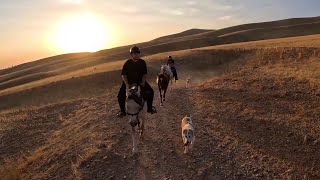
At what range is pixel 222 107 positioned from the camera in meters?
25.3

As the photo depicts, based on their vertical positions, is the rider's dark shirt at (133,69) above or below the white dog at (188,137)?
above

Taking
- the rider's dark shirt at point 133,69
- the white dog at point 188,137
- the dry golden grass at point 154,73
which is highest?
the rider's dark shirt at point 133,69

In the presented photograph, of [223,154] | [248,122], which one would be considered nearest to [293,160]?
[223,154]

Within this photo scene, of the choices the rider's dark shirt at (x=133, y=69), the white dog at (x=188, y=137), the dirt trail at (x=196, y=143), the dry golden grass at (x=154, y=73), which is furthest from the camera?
the dry golden grass at (x=154, y=73)

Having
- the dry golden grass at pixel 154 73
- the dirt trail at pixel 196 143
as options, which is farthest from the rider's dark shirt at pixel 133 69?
the dry golden grass at pixel 154 73

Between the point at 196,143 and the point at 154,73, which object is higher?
the point at 196,143

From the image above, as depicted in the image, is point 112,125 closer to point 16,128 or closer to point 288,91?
point 16,128

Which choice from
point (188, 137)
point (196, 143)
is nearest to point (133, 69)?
point (188, 137)

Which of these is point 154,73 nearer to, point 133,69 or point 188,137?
point 133,69

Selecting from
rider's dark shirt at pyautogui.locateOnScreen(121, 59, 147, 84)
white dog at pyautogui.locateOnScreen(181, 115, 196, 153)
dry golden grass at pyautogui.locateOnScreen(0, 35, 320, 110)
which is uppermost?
rider's dark shirt at pyautogui.locateOnScreen(121, 59, 147, 84)

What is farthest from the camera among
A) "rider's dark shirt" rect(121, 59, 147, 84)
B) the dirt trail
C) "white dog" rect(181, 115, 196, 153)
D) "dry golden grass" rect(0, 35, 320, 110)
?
"dry golden grass" rect(0, 35, 320, 110)

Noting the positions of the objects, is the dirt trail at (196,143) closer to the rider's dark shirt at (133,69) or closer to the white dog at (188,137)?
the white dog at (188,137)

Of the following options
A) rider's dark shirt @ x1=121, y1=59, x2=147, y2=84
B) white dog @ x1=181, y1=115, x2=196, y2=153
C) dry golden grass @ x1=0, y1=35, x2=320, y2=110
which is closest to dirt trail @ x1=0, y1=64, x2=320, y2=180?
white dog @ x1=181, y1=115, x2=196, y2=153

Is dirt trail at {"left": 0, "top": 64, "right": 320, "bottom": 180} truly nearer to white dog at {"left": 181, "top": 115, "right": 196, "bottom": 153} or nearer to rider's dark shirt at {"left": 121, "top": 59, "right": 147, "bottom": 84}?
white dog at {"left": 181, "top": 115, "right": 196, "bottom": 153}
